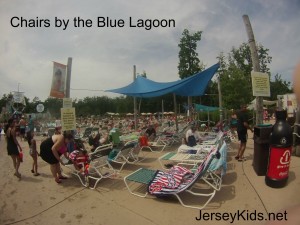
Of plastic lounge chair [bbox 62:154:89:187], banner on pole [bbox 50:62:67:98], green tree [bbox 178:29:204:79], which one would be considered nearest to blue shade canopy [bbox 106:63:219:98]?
banner on pole [bbox 50:62:67:98]

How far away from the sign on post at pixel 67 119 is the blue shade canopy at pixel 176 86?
3.71 metres

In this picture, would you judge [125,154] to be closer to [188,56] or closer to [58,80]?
[58,80]

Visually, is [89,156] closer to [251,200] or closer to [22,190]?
[22,190]

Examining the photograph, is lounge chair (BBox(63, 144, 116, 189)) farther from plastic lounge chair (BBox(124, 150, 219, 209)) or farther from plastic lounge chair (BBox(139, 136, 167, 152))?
plastic lounge chair (BBox(139, 136, 167, 152))

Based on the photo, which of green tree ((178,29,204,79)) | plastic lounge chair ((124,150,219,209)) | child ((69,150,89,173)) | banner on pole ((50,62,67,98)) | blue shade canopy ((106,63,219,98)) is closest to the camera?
plastic lounge chair ((124,150,219,209))

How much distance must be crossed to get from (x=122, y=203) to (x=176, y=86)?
5540 mm

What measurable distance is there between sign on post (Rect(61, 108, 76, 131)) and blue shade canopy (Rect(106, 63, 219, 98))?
371 cm

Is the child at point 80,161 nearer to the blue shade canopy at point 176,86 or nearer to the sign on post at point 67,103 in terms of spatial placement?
the sign on post at point 67,103

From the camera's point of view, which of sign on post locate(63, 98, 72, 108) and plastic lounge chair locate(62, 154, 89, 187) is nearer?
plastic lounge chair locate(62, 154, 89, 187)

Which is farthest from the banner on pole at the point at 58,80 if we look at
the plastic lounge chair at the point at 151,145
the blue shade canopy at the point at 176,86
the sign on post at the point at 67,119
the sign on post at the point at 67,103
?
the blue shade canopy at the point at 176,86

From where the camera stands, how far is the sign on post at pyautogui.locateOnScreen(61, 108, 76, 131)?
248 inches

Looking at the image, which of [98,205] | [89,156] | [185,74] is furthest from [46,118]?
[98,205]

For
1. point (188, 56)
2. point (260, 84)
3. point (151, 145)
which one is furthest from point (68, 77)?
point (188, 56)

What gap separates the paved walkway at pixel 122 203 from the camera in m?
3.69
